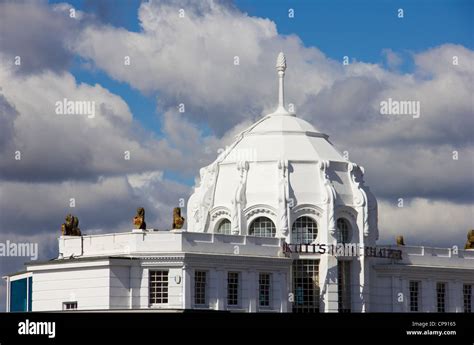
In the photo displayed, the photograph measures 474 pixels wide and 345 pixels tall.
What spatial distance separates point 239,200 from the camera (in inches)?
3900

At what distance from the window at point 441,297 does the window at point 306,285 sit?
1293 cm

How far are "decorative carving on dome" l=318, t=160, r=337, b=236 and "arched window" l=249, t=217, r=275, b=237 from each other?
13.9 feet

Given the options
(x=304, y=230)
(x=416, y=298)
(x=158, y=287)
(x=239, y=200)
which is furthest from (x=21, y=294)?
(x=416, y=298)

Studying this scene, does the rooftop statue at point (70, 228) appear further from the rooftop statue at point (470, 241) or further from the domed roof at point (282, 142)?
the rooftop statue at point (470, 241)

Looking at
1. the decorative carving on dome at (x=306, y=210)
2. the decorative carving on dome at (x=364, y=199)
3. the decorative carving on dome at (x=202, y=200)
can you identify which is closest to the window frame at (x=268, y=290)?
the decorative carving on dome at (x=306, y=210)

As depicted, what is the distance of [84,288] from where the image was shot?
298 ft

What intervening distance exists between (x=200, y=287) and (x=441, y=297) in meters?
24.7

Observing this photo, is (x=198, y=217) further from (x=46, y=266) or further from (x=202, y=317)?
(x=202, y=317)

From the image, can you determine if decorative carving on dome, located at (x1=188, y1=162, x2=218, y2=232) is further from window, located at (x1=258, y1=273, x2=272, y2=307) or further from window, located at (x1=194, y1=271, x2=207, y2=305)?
window, located at (x1=194, y1=271, x2=207, y2=305)

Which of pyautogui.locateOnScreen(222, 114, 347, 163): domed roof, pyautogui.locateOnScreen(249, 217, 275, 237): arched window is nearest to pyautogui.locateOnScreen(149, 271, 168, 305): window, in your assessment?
pyautogui.locateOnScreen(249, 217, 275, 237): arched window

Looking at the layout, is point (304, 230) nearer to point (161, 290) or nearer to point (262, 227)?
point (262, 227)

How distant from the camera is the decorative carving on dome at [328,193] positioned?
98.8 meters

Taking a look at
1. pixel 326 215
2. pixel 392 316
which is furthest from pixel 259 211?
pixel 392 316

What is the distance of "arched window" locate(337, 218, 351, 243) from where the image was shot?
331 feet
